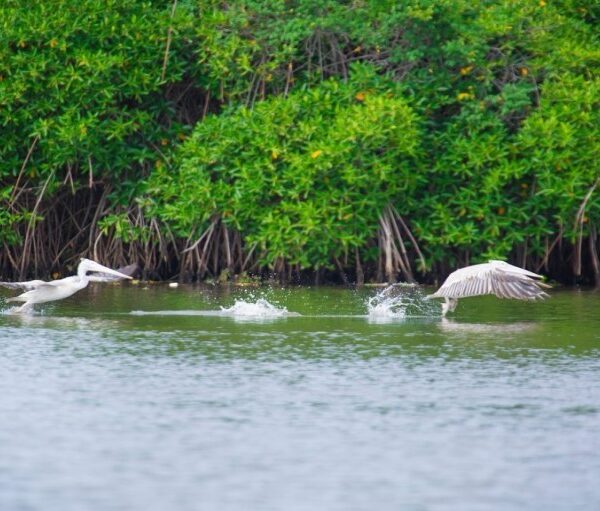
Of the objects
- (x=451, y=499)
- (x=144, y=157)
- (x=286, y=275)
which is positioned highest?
(x=144, y=157)

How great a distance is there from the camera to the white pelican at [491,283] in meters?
16.2

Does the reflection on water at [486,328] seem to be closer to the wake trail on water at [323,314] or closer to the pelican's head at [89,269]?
the wake trail on water at [323,314]

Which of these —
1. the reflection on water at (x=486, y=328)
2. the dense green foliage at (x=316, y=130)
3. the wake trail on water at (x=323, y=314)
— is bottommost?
the reflection on water at (x=486, y=328)

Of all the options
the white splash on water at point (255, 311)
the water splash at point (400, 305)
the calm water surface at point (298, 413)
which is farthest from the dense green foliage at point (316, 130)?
the calm water surface at point (298, 413)

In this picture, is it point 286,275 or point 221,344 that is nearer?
point 221,344

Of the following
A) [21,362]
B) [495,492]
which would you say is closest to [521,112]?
[21,362]

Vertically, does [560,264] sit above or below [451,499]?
above

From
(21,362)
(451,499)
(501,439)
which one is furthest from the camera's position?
(21,362)

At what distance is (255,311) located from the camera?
16.5 metres

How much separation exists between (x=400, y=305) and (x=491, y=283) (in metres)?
1.68

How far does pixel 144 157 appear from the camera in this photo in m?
21.7

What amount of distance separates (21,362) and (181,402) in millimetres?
2319

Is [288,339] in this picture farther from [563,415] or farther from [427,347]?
[563,415]

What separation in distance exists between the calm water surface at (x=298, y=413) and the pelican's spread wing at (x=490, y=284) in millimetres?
292
